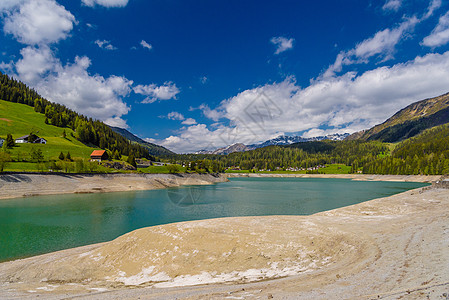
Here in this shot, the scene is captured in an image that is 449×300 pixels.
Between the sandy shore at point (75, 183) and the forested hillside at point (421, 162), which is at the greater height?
the forested hillside at point (421, 162)

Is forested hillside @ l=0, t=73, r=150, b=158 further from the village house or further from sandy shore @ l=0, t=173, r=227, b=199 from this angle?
sandy shore @ l=0, t=173, r=227, b=199

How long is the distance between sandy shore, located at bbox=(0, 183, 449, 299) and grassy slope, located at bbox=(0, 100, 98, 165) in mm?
77251

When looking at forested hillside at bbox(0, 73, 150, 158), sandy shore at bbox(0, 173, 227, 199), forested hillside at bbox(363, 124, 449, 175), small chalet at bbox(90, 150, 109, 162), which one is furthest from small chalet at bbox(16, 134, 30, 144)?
forested hillside at bbox(363, 124, 449, 175)

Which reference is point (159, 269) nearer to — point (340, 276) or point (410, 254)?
point (340, 276)

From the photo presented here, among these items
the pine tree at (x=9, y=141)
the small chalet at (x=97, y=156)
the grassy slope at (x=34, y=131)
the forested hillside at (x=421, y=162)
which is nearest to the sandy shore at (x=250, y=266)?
the grassy slope at (x=34, y=131)

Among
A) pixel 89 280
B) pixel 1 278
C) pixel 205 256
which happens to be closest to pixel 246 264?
pixel 205 256

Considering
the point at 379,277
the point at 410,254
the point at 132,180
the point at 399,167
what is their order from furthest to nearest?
the point at 399,167
the point at 132,180
the point at 410,254
the point at 379,277

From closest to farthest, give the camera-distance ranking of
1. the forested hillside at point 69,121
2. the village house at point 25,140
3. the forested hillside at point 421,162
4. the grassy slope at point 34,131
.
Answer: the grassy slope at point 34,131 → the village house at point 25,140 → the forested hillside at point 421,162 → the forested hillside at point 69,121

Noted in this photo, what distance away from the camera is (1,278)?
39.1ft

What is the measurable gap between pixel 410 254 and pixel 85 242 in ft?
77.8

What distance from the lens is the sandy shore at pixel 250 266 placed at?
23.8 ft

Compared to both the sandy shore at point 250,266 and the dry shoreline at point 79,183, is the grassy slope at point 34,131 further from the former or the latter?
the sandy shore at point 250,266

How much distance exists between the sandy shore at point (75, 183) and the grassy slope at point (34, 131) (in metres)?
23.5

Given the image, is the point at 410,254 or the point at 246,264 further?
the point at 246,264
